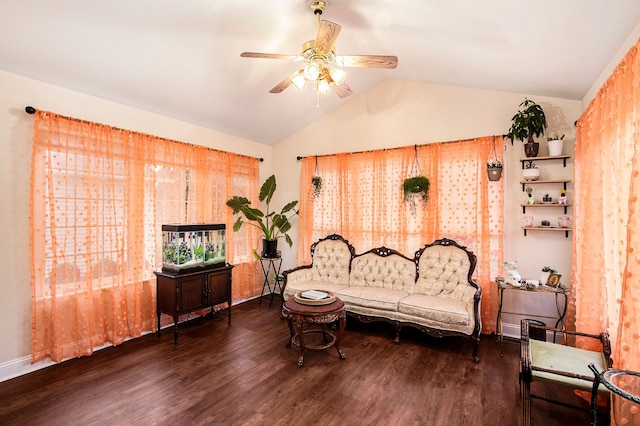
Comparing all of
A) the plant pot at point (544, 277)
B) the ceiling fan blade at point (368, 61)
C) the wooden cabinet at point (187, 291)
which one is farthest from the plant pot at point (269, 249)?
the plant pot at point (544, 277)

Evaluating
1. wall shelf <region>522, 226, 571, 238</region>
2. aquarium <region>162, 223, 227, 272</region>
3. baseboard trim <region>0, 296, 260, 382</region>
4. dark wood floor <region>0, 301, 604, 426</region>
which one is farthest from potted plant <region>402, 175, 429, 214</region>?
baseboard trim <region>0, 296, 260, 382</region>

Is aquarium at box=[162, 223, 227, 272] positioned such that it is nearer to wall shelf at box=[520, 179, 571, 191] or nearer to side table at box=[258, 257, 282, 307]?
Result: side table at box=[258, 257, 282, 307]

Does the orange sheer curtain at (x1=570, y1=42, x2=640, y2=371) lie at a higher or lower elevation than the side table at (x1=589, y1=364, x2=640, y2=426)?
higher

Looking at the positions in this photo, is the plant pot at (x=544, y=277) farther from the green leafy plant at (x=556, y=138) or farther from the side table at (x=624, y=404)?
the side table at (x=624, y=404)

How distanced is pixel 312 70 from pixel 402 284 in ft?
9.63

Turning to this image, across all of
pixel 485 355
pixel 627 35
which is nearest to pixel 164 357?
pixel 485 355

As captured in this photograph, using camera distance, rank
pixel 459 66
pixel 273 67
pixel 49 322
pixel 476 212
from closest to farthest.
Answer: pixel 49 322 → pixel 459 66 → pixel 273 67 → pixel 476 212

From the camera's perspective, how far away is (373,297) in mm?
3812

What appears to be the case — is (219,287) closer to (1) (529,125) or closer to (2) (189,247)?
(2) (189,247)

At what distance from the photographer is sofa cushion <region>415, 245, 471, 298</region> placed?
12.5ft

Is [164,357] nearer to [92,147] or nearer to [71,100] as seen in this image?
[92,147]

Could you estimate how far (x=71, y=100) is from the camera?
324cm

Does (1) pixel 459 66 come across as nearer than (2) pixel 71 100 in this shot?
No

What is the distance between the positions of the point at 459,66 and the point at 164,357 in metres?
4.51
